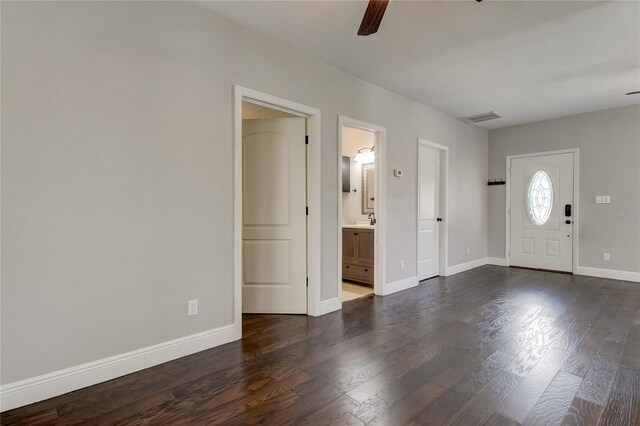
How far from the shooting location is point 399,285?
14.1 ft

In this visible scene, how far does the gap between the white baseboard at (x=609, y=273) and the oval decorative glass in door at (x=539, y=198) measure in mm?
955

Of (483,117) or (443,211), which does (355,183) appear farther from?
(483,117)

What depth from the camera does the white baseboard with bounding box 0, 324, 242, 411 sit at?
5.81 ft

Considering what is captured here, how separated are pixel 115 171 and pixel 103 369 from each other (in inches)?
50.6

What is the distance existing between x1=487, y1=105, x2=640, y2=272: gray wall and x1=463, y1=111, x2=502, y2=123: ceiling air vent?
104cm

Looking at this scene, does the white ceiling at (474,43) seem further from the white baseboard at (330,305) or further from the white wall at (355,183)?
the white baseboard at (330,305)

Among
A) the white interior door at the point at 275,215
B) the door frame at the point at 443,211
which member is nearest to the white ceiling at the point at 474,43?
the white interior door at the point at 275,215

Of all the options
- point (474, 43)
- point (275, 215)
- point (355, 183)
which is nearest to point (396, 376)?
point (275, 215)

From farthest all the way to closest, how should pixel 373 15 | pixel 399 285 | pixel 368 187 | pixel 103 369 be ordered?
1. pixel 368 187
2. pixel 399 285
3. pixel 103 369
4. pixel 373 15

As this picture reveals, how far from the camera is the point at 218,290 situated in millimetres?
2586

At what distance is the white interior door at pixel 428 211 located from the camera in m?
4.82

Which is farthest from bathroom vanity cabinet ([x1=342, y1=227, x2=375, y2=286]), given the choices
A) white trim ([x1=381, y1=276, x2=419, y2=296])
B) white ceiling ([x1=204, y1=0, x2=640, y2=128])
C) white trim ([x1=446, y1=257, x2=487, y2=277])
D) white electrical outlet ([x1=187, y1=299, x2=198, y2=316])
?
white electrical outlet ([x1=187, y1=299, x2=198, y2=316])

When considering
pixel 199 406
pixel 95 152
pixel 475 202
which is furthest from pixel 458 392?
pixel 475 202

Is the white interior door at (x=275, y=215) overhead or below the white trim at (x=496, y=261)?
overhead
